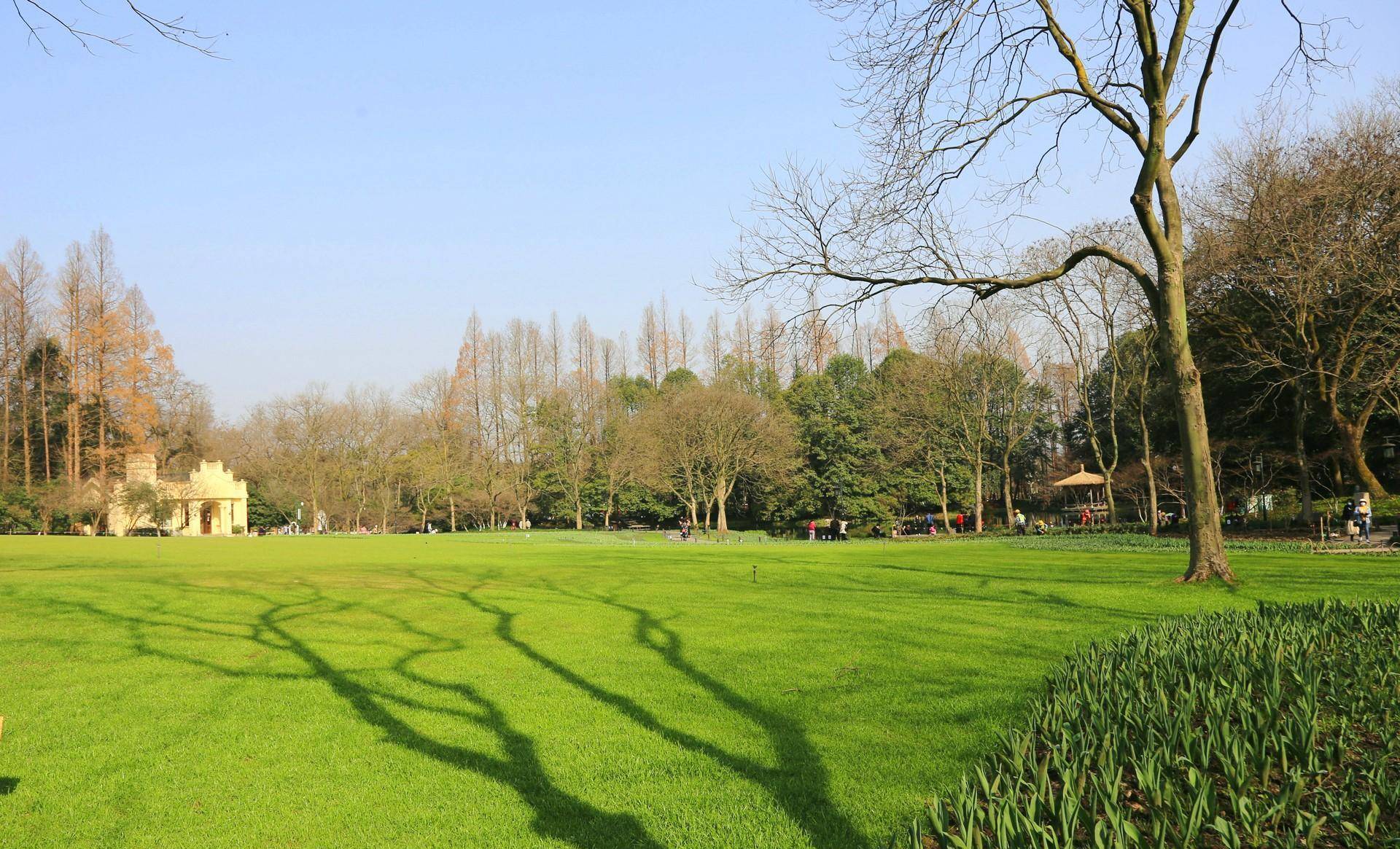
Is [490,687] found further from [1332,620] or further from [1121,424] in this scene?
[1121,424]

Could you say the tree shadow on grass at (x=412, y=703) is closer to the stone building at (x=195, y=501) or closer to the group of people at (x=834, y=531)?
the group of people at (x=834, y=531)

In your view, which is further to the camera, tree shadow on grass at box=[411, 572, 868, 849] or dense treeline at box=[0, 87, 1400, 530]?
dense treeline at box=[0, 87, 1400, 530]

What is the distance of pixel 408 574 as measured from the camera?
22844 mm

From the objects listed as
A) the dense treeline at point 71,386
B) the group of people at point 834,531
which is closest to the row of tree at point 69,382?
the dense treeline at point 71,386

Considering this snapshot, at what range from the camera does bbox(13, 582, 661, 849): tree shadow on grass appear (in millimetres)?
5074

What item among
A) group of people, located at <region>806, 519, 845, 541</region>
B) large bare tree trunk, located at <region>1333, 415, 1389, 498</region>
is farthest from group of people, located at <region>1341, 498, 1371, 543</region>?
group of people, located at <region>806, 519, 845, 541</region>

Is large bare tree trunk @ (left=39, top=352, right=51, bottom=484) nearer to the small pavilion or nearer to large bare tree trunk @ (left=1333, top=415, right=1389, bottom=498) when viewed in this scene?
the small pavilion

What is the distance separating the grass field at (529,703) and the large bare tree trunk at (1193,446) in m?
0.68

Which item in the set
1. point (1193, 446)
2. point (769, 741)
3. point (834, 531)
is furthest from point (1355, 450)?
point (769, 741)

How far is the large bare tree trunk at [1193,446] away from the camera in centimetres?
1449

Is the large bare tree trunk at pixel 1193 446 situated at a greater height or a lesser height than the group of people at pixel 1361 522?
greater

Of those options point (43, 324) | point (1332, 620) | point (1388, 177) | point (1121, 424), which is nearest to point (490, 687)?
point (1332, 620)

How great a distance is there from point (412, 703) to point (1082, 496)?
66087 millimetres

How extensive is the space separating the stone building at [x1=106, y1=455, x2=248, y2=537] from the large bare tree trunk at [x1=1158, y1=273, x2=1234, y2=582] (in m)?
57.5
